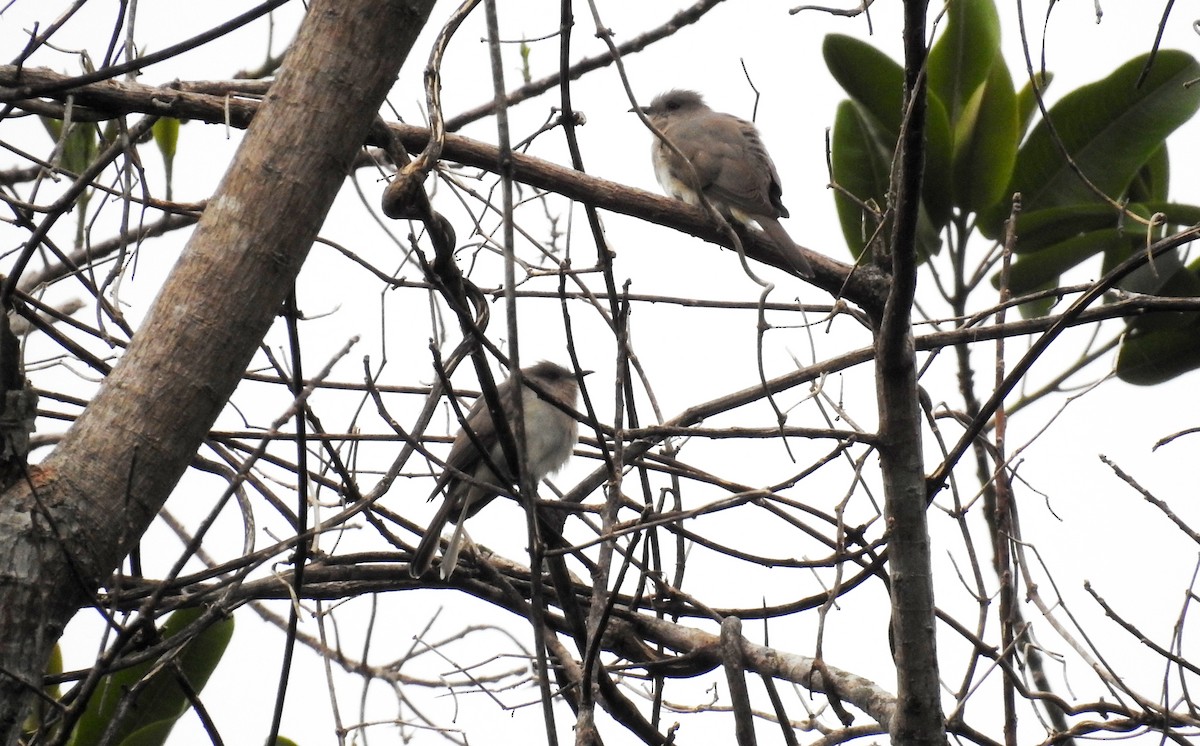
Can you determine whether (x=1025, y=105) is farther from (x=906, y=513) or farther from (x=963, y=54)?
(x=906, y=513)

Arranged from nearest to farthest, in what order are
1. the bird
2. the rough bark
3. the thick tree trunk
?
the thick tree trunk
the rough bark
the bird

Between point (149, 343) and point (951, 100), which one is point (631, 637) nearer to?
point (149, 343)

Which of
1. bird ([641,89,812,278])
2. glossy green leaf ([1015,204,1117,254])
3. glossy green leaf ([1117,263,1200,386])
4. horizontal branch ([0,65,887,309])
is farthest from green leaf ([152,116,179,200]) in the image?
glossy green leaf ([1117,263,1200,386])

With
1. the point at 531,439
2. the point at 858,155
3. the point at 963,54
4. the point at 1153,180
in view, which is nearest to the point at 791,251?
the point at 858,155

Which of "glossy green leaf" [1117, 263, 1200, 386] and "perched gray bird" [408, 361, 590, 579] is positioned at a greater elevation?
"glossy green leaf" [1117, 263, 1200, 386]

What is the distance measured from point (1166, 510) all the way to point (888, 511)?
2.51 ft

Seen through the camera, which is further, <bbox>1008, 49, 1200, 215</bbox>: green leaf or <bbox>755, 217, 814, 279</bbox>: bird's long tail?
<bbox>1008, 49, 1200, 215</bbox>: green leaf

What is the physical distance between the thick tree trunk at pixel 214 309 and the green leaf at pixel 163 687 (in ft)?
4.34

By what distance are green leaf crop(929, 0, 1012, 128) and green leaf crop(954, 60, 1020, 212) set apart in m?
0.13

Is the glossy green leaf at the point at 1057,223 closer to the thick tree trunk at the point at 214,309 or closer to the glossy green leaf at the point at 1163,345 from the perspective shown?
the glossy green leaf at the point at 1163,345

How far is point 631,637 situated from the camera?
115 inches

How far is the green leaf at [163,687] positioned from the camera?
3.06 metres

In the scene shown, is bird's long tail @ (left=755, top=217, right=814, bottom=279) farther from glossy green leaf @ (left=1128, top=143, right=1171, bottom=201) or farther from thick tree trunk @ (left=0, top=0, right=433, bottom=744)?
glossy green leaf @ (left=1128, top=143, right=1171, bottom=201)

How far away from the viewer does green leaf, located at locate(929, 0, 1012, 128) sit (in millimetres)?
4684
